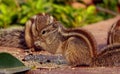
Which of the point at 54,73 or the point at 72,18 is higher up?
the point at 72,18

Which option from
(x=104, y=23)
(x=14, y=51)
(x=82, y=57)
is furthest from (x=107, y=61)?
(x=104, y=23)

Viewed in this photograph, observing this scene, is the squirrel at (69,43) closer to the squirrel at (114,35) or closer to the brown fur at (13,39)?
the brown fur at (13,39)

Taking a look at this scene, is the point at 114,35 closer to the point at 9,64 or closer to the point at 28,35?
the point at 28,35

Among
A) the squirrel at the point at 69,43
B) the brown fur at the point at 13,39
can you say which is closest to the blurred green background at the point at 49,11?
the brown fur at the point at 13,39

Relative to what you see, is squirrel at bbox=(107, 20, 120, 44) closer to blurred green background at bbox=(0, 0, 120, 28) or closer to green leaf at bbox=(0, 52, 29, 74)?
green leaf at bbox=(0, 52, 29, 74)

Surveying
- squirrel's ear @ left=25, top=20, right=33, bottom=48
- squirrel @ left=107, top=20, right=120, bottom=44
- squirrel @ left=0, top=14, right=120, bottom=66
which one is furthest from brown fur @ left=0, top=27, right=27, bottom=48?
squirrel @ left=107, top=20, right=120, bottom=44

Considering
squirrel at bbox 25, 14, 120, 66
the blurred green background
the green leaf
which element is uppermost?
the blurred green background

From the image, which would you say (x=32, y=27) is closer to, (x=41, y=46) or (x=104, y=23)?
(x=41, y=46)
